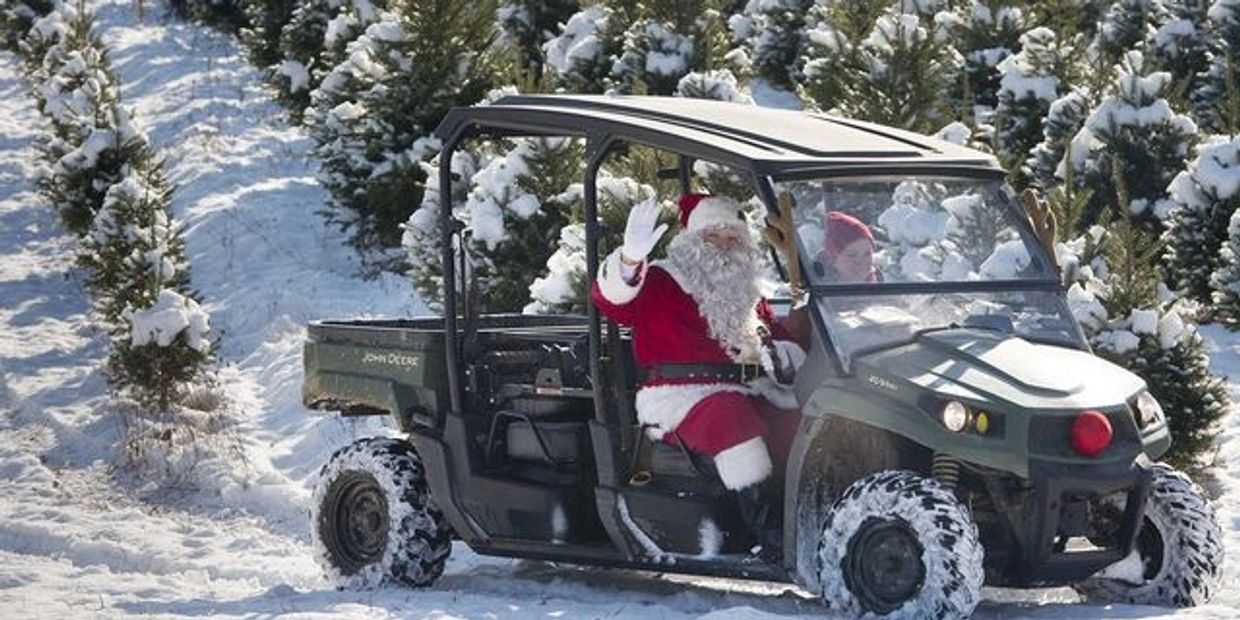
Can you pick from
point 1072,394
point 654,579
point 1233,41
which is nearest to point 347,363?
point 654,579

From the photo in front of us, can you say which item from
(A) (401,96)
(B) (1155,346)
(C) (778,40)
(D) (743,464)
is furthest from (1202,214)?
(C) (778,40)

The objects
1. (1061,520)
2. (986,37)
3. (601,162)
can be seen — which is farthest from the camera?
(986,37)

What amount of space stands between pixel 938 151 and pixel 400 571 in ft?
9.53

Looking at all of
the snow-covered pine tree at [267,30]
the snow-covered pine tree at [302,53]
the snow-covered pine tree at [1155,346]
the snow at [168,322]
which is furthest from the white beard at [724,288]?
the snow-covered pine tree at [267,30]

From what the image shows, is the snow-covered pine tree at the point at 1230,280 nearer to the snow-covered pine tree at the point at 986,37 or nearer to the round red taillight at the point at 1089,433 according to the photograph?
the snow-covered pine tree at the point at 986,37

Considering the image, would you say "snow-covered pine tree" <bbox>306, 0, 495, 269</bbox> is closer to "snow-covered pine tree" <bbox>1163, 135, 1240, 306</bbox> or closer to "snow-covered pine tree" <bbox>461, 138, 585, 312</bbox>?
"snow-covered pine tree" <bbox>461, 138, 585, 312</bbox>

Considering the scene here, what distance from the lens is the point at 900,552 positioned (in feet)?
22.5

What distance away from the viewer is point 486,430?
8688 millimetres

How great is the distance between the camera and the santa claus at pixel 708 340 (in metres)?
7.55

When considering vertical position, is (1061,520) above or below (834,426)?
below

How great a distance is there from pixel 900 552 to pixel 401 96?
32.0 feet

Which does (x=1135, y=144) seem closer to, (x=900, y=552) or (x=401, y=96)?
(x=401, y=96)

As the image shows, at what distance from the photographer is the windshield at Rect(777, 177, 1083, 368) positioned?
735cm

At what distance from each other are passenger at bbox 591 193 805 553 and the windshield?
34 cm
